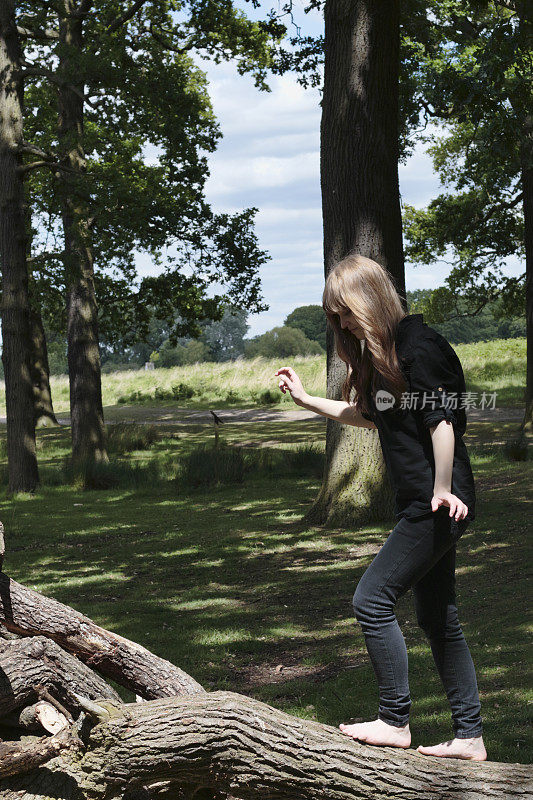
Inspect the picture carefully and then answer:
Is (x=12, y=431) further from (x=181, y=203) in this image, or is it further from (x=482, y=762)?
(x=482, y=762)

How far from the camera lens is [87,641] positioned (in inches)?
159

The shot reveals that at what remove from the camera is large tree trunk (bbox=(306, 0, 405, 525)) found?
31.2ft

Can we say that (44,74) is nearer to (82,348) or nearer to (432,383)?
(82,348)

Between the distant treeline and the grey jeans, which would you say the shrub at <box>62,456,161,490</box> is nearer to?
the grey jeans

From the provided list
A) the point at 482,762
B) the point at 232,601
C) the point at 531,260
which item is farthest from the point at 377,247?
the point at 531,260

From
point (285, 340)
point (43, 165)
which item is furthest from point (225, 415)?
point (285, 340)

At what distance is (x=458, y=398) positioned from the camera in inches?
122

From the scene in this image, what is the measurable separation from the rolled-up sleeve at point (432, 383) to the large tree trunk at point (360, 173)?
21.1 feet

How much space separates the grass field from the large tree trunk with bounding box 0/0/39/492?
813mm

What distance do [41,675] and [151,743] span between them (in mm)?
772

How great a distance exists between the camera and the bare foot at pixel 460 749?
3.16 m

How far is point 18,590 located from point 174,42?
18855 millimetres

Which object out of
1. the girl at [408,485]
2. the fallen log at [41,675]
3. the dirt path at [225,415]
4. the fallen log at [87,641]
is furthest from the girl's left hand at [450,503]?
the dirt path at [225,415]

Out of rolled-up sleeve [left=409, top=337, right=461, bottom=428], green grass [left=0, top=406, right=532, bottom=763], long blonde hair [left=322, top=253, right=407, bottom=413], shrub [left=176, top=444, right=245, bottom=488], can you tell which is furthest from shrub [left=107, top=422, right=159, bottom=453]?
rolled-up sleeve [left=409, top=337, right=461, bottom=428]
